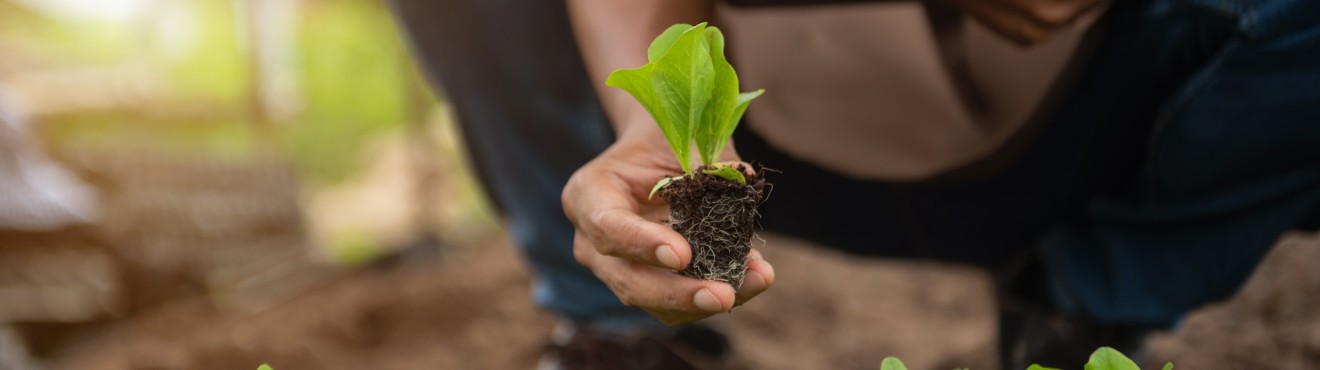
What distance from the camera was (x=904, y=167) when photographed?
1398mm

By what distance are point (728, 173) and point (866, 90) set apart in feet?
2.18

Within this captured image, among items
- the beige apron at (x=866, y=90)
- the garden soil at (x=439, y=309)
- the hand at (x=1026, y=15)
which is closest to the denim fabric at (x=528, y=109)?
the beige apron at (x=866, y=90)

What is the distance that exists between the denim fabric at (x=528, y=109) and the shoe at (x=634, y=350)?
0.16 feet

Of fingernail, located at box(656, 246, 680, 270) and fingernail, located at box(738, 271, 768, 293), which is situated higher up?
fingernail, located at box(656, 246, 680, 270)

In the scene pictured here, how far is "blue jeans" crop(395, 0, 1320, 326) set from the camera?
47.6 inches

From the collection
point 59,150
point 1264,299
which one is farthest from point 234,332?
point 1264,299

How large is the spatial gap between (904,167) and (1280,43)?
46 cm

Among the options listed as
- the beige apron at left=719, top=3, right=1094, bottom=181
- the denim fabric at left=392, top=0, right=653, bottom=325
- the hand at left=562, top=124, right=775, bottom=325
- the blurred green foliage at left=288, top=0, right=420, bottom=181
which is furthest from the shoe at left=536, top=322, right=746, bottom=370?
the blurred green foliage at left=288, top=0, right=420, bottom=181

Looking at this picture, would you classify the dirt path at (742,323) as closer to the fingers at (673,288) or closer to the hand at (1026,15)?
the hand at (1026,15)

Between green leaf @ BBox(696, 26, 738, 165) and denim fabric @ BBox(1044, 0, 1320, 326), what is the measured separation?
0.71 meters

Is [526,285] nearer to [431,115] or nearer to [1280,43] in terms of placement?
[431,115]

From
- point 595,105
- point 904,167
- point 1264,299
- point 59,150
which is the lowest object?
point 1264,299

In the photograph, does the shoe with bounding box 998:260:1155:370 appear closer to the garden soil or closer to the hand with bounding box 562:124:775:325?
the garden soil

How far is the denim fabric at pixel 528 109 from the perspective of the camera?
1456 mm
